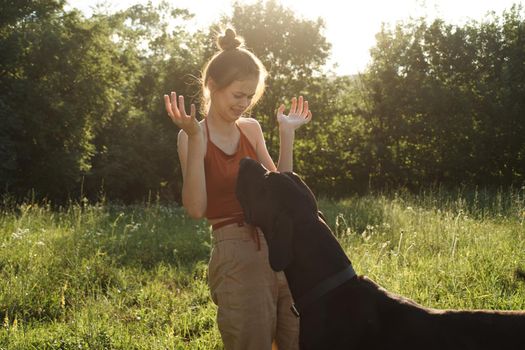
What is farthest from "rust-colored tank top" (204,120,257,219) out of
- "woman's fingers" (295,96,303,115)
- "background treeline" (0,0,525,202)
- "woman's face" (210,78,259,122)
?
"background treeline" (0,0,525,202)

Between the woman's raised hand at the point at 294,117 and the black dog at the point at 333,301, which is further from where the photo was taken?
the woman's raised hand at the point at 294,117

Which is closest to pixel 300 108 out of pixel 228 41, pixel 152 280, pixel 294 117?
pixel 294 117

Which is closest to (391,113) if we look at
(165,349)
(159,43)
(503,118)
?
(503,118)

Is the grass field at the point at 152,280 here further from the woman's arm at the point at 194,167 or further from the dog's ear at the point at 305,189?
the dog's ear at the point at 305,189

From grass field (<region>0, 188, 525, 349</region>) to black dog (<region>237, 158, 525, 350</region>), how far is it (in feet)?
6.09

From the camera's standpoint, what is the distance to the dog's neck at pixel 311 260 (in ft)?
8.87

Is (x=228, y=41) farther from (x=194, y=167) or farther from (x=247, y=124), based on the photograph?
(x=194, y=167)

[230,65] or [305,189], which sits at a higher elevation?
[230,65]

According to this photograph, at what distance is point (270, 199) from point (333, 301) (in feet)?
2.02

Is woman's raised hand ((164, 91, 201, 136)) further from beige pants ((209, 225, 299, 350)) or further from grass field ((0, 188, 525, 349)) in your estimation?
grass field ((0, 188, 525, 349))

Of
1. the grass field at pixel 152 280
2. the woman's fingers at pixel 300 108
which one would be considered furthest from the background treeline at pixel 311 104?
the woman's fingers at pixel 300 108

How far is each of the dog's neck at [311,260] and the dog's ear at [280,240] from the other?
108mm

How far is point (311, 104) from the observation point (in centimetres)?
1988

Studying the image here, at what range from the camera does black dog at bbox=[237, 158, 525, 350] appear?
8.20 ft
